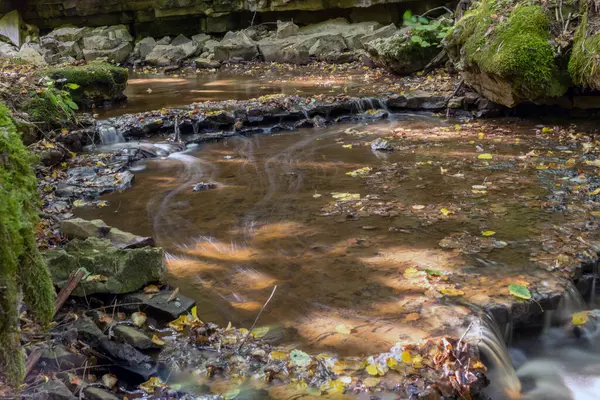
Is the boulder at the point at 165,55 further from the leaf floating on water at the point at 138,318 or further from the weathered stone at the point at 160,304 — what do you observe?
the leaf floating on water at the point at 138,318

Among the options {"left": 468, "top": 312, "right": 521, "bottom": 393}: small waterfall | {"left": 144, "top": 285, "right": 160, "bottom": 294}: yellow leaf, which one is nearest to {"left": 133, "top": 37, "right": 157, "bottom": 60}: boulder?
{"left": 144, "top": 285, "right": 160, "bottom": 294}: yellow leaf

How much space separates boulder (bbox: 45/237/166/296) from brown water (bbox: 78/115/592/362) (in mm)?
425

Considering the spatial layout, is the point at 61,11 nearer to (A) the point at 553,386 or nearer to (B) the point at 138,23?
(B) the point at 138,23

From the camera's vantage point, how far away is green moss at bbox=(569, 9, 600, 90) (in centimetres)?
684

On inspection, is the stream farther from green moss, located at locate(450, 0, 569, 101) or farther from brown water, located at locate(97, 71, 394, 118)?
brown water, located at locate(97, 71, 394, 118)


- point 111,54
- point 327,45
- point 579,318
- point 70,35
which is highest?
point 70,35

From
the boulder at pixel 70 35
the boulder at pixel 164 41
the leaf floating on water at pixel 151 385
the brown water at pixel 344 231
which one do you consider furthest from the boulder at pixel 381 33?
the leaf floating on water at pixel 151 385

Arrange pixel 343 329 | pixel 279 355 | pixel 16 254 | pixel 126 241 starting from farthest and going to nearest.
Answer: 1. pixel 126 241
2. pixel 343 329
3. pixel 279 355
4. pixel 16 254

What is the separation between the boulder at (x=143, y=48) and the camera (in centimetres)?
2209

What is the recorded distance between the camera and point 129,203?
6320 millimetres

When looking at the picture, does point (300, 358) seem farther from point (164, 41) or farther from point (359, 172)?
point (164, 41)

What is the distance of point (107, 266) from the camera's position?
3.72 metres

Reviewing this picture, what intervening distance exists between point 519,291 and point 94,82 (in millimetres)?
10818

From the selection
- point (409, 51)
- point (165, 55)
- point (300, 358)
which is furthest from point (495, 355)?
point (165, 55)
